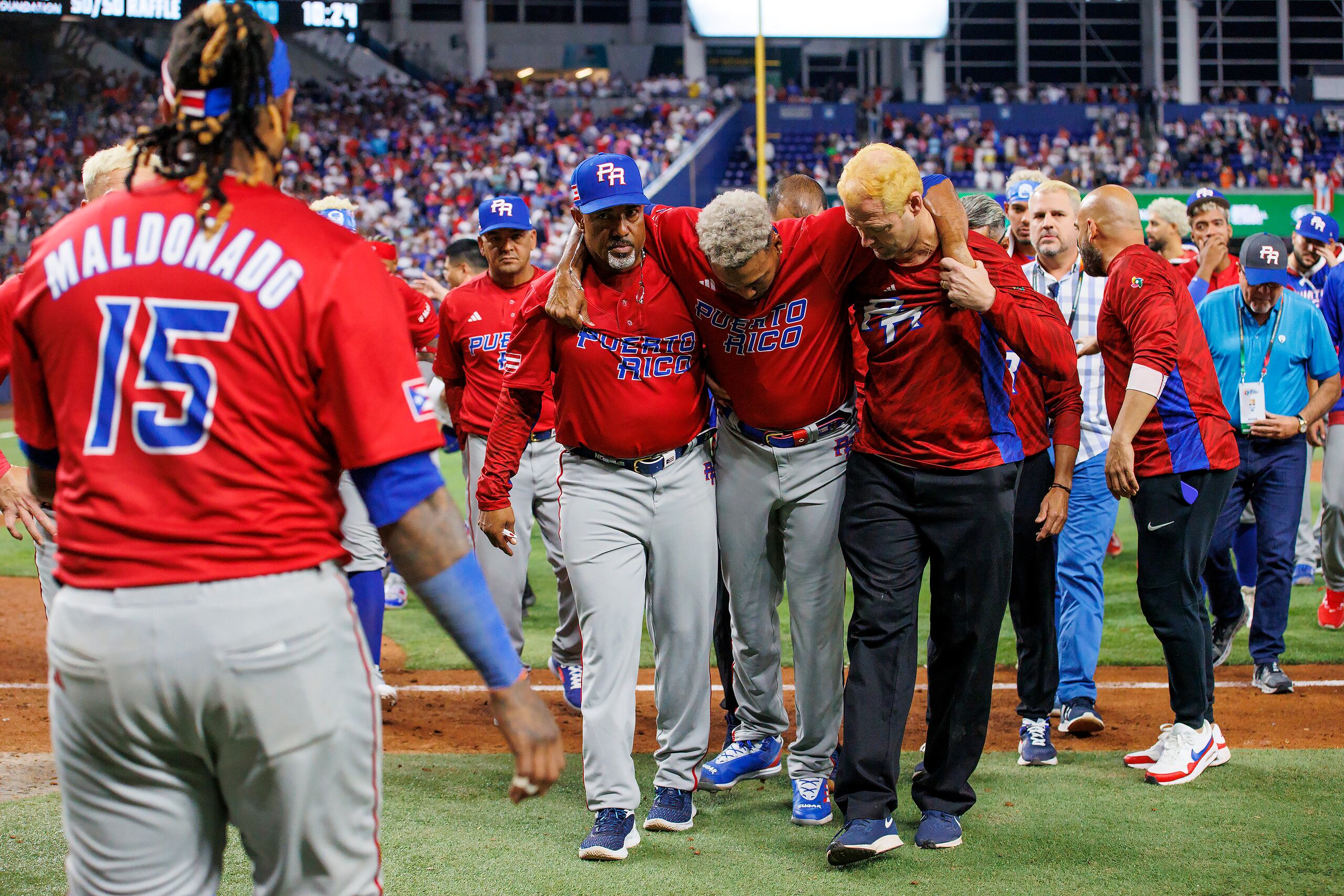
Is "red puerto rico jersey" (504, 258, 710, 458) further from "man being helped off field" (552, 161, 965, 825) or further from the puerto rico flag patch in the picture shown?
the puerto rico flag patch

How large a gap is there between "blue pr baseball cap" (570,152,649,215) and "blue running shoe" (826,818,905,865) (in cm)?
215

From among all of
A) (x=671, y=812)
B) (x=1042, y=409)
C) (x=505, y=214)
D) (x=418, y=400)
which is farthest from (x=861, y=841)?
(x=505, y=214)

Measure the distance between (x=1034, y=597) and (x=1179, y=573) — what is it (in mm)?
580

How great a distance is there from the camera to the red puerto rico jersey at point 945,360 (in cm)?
389

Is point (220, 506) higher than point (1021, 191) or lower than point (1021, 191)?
lower

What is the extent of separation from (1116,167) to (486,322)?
100ft

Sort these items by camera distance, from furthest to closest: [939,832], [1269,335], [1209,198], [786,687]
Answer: [1209,198]
[786,687]
[1269,335]
[939,832]

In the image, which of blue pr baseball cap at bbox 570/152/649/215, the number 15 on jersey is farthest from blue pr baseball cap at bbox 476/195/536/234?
the number 15 on jersey

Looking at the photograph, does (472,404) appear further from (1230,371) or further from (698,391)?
(1230,371)

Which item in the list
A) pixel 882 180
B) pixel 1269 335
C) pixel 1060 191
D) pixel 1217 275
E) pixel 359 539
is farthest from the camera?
pixel 1217 275

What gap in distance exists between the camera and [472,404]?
19.6 feet

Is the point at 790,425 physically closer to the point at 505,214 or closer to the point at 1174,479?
the point at 1174,479

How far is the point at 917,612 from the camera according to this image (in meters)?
4.04

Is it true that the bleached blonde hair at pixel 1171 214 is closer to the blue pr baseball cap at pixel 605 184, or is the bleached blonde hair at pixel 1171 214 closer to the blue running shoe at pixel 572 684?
the blue pr baseball cap at pixel 605 184
